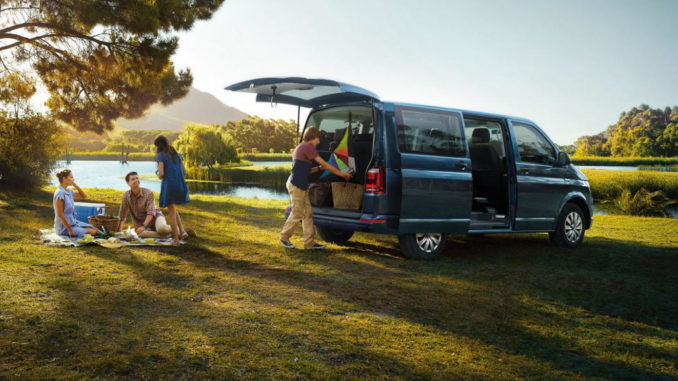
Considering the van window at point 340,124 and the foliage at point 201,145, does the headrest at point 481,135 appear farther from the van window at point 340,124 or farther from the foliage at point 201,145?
the foliage at point 201,145

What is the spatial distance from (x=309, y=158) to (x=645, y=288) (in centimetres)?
432

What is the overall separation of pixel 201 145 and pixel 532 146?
52.9m

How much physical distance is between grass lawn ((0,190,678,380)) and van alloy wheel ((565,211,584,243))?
0.83 metres

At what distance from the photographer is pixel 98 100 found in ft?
59.1

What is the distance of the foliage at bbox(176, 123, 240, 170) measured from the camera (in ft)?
187

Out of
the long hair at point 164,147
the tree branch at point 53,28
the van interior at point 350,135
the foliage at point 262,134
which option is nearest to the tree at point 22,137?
the tree branch at point 53,28

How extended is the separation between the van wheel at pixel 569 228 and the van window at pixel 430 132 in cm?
266

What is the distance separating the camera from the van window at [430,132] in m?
6.48

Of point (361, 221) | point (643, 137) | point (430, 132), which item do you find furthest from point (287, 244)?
point (643, 137)

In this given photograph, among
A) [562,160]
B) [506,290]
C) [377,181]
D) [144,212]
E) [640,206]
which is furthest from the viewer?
[640,206]

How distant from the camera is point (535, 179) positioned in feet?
25.6

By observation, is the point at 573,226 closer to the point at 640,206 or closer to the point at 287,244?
the point at 287,244

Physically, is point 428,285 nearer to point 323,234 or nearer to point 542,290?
point 542,290

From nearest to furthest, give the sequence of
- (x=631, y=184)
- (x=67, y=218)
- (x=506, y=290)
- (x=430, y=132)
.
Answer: (x=506, y=290) < (x=430, y=132) < (x=67, y=218) < (x=631, y=184)
